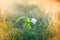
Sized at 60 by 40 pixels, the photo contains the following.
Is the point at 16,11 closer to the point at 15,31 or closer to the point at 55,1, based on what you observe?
the point at 15,31

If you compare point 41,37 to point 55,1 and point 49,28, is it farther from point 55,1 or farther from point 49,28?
point 55,1

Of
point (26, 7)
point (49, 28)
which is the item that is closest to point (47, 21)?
point (49, 28)

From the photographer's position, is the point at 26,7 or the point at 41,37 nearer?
the point at 41,37

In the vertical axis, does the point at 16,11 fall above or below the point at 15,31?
above

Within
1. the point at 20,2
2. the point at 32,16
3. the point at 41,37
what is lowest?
the point at 41,37

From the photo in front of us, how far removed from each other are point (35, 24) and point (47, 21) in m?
0.09

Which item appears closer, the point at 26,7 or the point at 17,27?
the point at 17,27

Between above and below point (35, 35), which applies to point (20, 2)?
above

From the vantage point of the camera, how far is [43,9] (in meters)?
1.20

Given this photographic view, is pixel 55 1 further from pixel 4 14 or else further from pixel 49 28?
pixel 4 14

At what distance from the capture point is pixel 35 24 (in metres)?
1.11

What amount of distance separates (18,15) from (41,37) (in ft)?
0.70

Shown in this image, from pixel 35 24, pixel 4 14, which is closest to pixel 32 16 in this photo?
pixel 35 24

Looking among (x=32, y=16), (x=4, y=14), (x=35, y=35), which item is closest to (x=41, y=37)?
(x=35, y=35)
